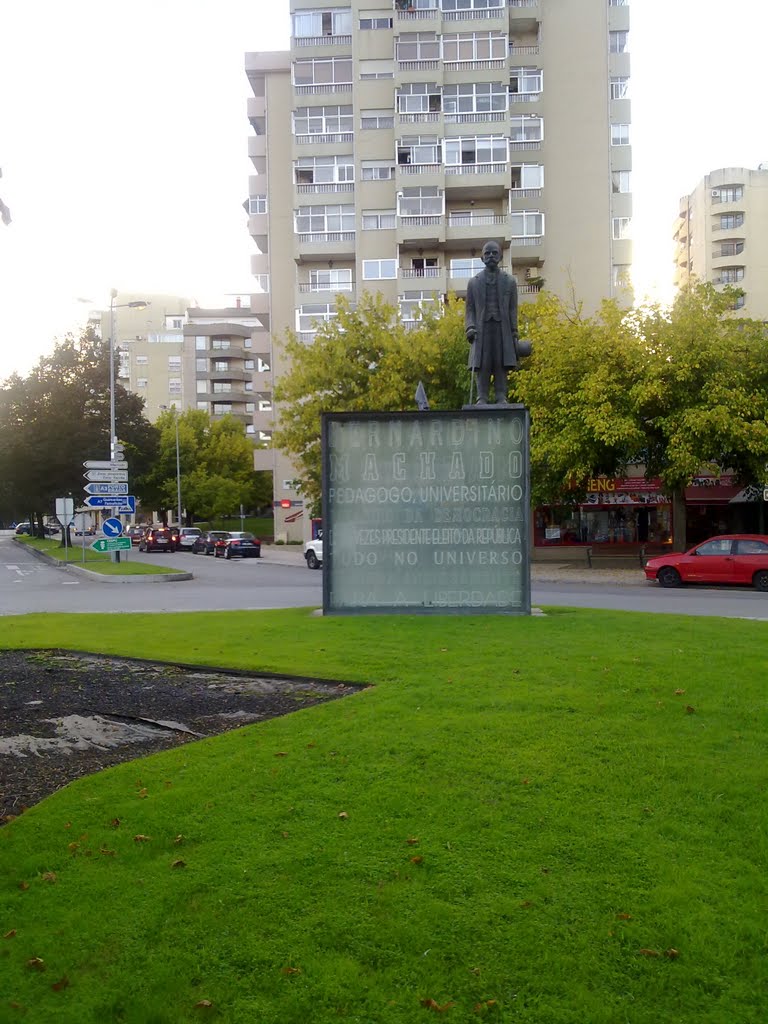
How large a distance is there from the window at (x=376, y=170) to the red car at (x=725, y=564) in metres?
35.1

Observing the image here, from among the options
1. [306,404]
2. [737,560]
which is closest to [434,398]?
[306,404]

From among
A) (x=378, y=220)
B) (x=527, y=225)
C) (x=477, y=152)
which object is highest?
(x=477, y=152)

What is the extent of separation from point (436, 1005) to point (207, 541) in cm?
5296

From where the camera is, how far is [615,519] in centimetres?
4084

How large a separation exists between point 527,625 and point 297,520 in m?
48.8

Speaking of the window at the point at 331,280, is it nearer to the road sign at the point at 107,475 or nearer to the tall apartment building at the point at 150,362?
the road sign at the point at 107,475

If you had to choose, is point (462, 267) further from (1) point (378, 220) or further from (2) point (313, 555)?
(2) point (313, 555)

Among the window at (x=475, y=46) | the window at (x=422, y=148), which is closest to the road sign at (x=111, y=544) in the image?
the window at (x=422, y=148)

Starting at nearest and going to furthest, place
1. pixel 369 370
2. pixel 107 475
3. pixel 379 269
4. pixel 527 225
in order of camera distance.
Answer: pixel 107 475, pixel 369 370, pixel 527 225, pixel 379 269

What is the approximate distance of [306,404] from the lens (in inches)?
1572

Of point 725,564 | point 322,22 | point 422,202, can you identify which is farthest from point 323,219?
point 725,564

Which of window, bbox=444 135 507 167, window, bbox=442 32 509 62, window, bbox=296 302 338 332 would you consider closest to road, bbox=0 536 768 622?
window, bbox=296 302 338 332

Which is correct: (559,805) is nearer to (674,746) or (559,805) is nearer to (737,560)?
(674,746)

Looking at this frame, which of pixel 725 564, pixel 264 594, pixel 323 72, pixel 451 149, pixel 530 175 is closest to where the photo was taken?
pixel 264 594
